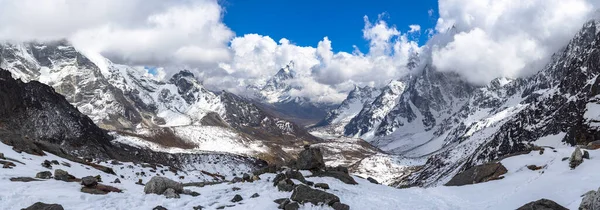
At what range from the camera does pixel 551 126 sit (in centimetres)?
19738

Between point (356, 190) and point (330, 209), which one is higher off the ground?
point (356, 190)

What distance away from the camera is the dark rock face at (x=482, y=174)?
4294cm

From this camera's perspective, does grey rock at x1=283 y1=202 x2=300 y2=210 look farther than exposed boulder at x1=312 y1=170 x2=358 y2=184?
No

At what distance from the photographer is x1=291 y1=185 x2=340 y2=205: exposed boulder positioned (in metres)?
26.7

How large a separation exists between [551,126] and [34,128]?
713ft

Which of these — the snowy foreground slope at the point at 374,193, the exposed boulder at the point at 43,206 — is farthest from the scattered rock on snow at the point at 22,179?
the exposed boulder at the point at 43,206

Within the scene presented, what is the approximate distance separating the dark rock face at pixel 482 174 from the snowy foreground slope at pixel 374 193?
110 cm

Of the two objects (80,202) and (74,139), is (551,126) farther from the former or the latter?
(80,202)

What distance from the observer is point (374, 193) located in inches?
1406

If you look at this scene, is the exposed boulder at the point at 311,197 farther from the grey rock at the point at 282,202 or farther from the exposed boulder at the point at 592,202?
the exposed boulder at the point at 592,202

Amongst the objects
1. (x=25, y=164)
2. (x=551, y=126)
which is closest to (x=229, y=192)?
(x=25, y=164)

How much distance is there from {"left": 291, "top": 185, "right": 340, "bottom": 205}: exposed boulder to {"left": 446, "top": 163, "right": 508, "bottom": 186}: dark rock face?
2281 centimetres

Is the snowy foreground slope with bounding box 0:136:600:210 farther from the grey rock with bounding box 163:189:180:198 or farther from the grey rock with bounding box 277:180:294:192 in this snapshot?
the grey rock with bounding box 163:189:180:198

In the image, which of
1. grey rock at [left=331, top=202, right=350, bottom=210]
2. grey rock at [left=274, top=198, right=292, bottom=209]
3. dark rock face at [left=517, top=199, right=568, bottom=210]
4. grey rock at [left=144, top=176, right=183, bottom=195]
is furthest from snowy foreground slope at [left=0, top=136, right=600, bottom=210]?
dark rock face at [left=517, top=199, right=568, bottom=210]
